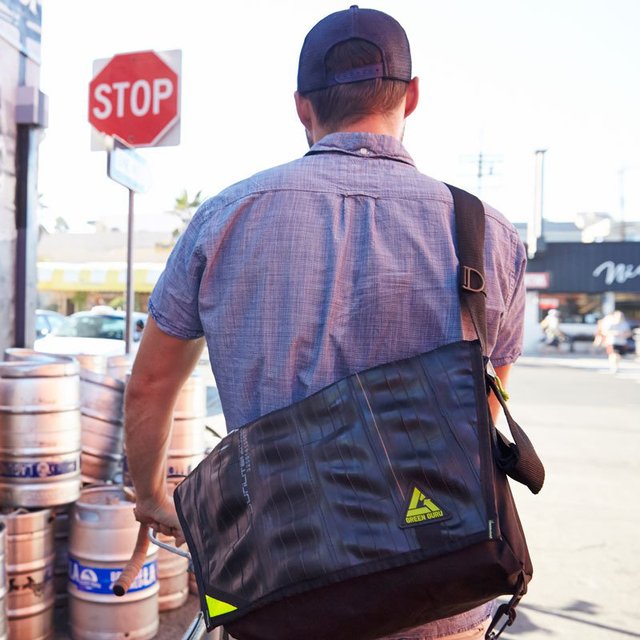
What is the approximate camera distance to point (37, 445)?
352cm

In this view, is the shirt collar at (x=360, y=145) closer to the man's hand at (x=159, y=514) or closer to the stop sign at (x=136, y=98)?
the man's hand at (x=159, y=514)

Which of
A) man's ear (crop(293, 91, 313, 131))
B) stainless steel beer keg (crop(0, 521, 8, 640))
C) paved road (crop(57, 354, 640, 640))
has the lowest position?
paved road (crop(57, 354, 640, 640))

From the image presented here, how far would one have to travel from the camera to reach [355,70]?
136cm

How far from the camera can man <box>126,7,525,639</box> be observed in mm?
1255

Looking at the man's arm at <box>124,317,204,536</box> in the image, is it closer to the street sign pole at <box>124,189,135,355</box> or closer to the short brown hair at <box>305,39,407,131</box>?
the short brown hair at <box>305,39,407,131</box>

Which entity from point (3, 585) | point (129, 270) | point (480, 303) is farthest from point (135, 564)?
point (129, 270)

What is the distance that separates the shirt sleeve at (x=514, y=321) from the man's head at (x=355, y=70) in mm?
364

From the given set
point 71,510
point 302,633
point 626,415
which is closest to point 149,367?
point 302,633

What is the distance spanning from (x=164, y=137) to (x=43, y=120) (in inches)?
38.3

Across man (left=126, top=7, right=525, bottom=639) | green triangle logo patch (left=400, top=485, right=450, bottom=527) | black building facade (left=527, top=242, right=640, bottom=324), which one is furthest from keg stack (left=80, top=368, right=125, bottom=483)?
black building facade (left=527, top=242, right=640, bottom=324)

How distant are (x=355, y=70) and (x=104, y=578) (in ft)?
10.2

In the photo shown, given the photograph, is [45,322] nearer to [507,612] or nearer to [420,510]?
[507,612]

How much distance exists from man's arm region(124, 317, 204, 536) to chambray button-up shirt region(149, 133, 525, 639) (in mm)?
132

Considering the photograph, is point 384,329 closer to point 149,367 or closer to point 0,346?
point 149,367
